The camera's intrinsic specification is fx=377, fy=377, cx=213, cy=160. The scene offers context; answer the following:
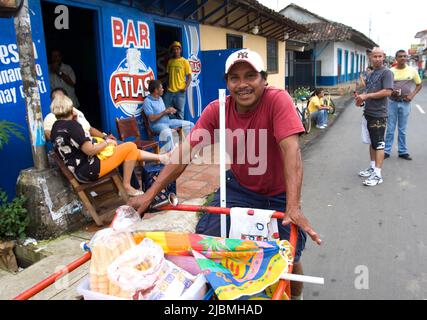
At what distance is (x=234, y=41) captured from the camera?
10.4m

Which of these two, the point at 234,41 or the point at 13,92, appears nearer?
the point at 13,92

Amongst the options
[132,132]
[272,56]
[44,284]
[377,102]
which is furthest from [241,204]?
[272,56]

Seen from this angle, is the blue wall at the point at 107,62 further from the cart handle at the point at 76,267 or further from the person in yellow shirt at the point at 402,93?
the person in yellow shirt at the point at 402,93

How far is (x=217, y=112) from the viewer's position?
101 inches

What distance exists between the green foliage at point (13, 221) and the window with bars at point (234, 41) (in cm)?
745

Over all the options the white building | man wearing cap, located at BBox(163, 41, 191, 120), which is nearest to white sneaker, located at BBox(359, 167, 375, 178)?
man wearing cap, located at BBox(163, 41, 191, 120)

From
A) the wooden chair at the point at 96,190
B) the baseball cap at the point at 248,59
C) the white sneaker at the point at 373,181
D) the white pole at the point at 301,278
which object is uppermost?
the baseball cap at the point at 248,59

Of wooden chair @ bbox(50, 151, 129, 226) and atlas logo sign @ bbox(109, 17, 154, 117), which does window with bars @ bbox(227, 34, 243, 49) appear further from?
wooden chair @ bbox(50, 151, 129, 226)

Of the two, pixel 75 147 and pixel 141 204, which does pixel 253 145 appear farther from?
pixel 75 147

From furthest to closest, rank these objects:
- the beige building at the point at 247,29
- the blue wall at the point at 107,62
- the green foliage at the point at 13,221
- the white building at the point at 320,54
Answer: the white building at the point at 320,54 < the beige building at the point at 247,29 < the blue wall at the point at 107,62 < the green foliage at the point at 13,221

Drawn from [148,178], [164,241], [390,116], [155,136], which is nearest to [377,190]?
[390,116]

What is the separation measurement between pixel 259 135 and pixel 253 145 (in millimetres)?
74

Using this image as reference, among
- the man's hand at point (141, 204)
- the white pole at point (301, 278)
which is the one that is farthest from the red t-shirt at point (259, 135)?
the white pole at point (301, 278)

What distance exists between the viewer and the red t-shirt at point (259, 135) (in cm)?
226
